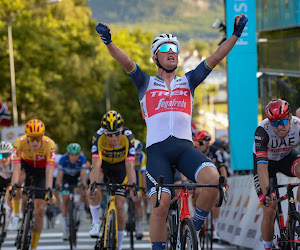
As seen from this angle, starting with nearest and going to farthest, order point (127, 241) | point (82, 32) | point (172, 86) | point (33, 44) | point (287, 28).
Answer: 1. point (172, 86)
2. point (127, 241)
3. point (287, 28)
4. point (33, 44)
5. point (82, 32)

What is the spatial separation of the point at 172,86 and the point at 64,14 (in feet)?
158

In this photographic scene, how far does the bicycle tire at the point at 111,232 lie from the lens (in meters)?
10.7

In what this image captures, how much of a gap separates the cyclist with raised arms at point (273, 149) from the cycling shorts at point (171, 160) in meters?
1.39

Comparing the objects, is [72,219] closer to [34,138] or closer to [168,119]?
[34,138]

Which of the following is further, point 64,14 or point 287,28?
point 64,14

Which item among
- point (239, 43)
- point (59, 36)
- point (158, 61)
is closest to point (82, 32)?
point (59, 36)

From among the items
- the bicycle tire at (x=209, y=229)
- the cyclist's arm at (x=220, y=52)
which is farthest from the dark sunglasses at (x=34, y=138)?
the cyclist's arm at (x=220, y=52)

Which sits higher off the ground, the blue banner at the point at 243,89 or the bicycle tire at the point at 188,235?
the blue banner at the point at 243,89

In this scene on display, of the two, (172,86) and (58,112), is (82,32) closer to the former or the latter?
(58,112)

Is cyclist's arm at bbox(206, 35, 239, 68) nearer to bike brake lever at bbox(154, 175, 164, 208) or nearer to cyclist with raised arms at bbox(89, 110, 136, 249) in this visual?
bike brake lever at bbox(154, 175, 164, 208)

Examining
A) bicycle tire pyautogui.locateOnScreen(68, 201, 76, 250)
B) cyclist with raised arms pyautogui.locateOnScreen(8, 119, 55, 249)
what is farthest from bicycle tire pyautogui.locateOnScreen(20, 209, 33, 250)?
bicycle tire pyautogui.locateOnScreen(68, 201, 76, 250)

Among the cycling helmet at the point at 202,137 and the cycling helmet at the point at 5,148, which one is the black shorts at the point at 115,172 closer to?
the cycling helmet at the point at 202,137

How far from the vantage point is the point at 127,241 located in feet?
53.5

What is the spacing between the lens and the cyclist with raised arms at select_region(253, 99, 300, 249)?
8484 mm
